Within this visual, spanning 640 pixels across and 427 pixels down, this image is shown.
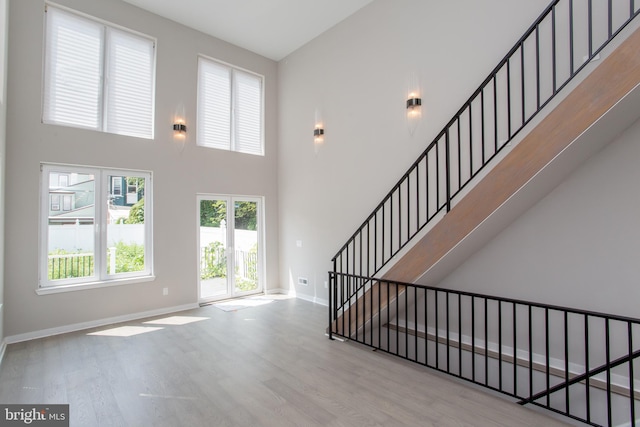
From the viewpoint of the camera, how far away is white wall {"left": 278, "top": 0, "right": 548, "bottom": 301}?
14.1 ft

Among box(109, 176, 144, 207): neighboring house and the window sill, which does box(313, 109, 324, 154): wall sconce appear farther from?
the window sill

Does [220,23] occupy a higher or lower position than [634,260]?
higher

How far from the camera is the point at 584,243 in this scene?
11.4ft

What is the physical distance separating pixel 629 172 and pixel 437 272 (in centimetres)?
211

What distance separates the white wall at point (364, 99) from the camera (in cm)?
429

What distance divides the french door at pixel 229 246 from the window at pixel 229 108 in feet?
3.83

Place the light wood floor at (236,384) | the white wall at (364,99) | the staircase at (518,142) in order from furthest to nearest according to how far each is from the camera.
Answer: the white wall at (364,99)
the light wood floor at (236,384)
the staircase at (518,142)

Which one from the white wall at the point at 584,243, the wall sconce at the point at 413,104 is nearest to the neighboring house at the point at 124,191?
the wall sconce at the point at 413,104

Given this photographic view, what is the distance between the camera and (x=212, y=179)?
21.0 ft

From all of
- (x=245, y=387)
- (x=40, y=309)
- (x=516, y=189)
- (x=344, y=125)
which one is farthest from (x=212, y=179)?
(x=516, y=189)

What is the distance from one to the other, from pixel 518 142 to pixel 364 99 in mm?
3072

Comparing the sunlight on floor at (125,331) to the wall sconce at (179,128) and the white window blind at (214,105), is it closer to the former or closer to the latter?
the wall sconce at (179,128)

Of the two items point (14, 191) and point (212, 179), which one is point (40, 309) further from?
point (212, 179)

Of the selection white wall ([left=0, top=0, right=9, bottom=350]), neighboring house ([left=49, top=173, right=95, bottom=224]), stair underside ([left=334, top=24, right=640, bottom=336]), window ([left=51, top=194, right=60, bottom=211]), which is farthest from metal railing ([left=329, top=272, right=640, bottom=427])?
white wall ([left=0, top=0, right=9, bottom=350])
